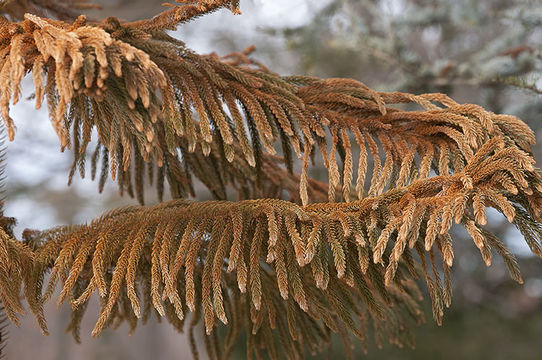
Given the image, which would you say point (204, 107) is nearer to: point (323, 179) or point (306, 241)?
point (306, 241)

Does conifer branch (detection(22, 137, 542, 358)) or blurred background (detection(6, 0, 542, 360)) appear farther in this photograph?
blurred background (detection(6, 0, 542, 360))

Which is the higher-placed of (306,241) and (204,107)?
(204,107)

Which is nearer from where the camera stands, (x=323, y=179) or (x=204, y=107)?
(x=204, y=107)

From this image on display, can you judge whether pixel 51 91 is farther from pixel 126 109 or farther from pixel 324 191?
pixel 324 191

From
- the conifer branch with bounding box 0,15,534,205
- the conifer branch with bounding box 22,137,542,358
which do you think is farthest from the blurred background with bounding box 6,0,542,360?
the conifer branch with bounding box 22,137,542,358

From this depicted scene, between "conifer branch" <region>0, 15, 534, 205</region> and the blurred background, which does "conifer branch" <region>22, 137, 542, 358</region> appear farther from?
the blurred background

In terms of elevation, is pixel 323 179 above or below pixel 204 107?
above

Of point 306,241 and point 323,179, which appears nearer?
point 306,241

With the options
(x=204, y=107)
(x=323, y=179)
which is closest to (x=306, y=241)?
(x=204, y=107)

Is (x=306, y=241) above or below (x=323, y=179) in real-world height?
below

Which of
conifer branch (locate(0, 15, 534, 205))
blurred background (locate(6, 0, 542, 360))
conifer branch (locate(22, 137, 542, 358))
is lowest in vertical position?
conifer branch (locate(22, 137, 542, 358))

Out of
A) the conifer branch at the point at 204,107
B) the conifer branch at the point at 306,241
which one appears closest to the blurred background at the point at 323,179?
the conifer branch at the point at 204,107

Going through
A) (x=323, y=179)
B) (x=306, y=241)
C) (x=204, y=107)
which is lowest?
(x=306, y=241)
